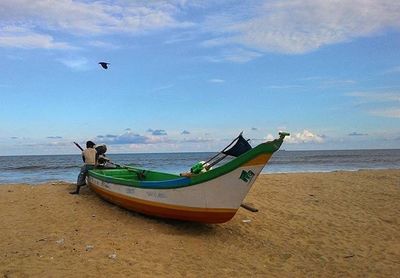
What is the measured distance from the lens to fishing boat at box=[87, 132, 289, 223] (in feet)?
26.0

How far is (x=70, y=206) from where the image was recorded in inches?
431

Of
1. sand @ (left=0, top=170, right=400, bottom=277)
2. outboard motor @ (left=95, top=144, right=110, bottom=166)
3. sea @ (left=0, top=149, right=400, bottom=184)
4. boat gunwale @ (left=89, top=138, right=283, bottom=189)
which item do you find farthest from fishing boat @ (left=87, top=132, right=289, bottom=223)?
sea @ (left=0, top=149, right=400, bottom=184)

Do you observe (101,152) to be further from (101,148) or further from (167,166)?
(167,166)

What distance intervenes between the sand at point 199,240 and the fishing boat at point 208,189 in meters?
0.44

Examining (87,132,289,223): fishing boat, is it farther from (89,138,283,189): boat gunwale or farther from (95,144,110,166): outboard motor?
(95,144,110,166): outboard motor

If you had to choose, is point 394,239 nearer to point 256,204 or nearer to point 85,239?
point 256,204

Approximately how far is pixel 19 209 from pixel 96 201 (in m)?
2.00

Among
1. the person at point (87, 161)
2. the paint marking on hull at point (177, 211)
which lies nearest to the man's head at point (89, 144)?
the person at point (87, 161)

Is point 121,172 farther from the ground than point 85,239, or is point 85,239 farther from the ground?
point 121,172

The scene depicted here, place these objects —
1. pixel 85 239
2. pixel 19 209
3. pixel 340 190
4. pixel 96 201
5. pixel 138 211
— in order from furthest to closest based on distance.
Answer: pixel 340 190, pixel 96 201, pixel 19 209, pixel 138 211, pixel 85 239

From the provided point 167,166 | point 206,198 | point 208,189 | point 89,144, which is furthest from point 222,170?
point 167,166

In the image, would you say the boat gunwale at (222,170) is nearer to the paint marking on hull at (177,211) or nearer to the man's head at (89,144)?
the paint marking on hull at (177,211)

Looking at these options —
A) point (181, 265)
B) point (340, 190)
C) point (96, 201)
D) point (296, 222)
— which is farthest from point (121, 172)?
point (340, 190)

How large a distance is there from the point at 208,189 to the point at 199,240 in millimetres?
1065
